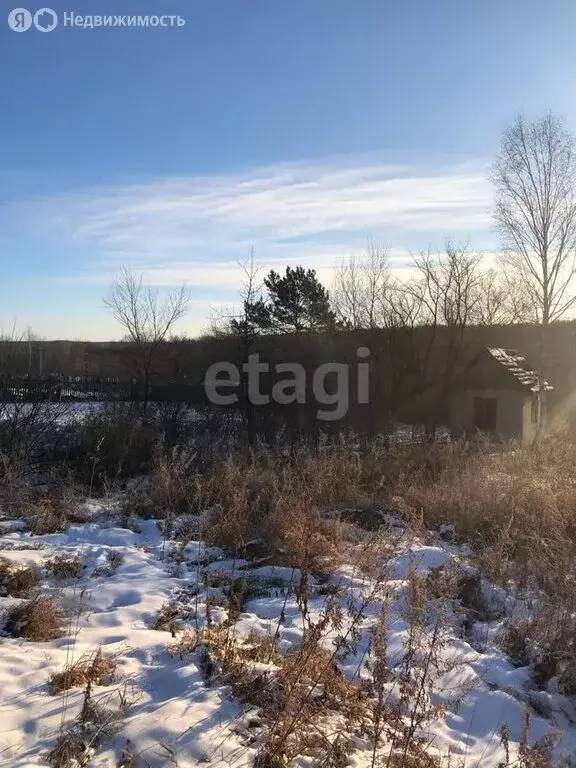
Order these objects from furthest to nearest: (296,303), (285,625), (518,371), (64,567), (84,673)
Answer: (296,303)
(518,371)
(64,567)
(285,625)
(84,673)

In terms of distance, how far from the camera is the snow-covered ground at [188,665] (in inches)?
104

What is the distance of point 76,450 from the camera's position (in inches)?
401

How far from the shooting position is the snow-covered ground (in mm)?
2639

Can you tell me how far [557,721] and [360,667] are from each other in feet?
4.02

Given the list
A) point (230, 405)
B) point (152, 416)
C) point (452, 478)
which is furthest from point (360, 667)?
→ point (230, 405)

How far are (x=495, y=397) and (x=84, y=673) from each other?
1476 centimetres

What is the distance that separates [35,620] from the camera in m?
3.71

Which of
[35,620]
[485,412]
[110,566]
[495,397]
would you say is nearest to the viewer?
[35,620]

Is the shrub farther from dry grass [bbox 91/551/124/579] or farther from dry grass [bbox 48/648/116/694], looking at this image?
dry grass [bbox 48/648/116/694]

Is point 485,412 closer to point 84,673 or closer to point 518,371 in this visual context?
point 518,371

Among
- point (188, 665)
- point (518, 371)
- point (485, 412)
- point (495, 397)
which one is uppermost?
point (518, 371)

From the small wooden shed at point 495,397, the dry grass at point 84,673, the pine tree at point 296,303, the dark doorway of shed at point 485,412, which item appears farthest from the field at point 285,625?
the pine tree at point 296,303

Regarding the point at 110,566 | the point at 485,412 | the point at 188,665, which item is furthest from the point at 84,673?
the point at 485,412

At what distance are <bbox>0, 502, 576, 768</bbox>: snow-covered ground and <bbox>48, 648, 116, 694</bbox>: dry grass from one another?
0.16 feet
